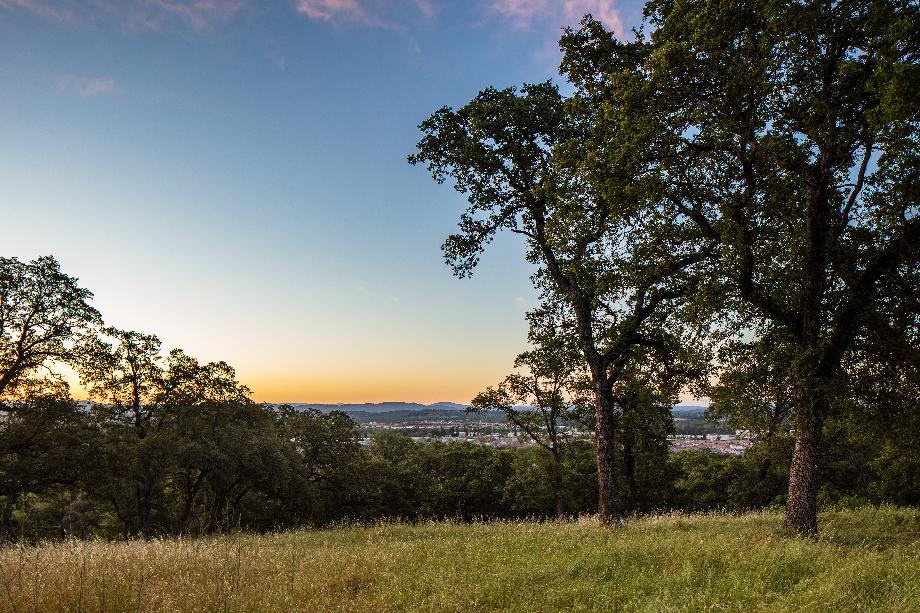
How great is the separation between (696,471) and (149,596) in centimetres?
4688

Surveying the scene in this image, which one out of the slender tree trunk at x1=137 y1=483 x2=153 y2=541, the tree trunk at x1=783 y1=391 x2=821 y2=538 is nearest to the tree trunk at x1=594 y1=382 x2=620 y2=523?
the tree trunk at x1=783 y1=391 x2=821 y2=538

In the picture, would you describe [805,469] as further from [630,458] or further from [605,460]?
[630,458]

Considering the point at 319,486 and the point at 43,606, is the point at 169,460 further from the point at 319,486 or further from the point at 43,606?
the point at 43,606

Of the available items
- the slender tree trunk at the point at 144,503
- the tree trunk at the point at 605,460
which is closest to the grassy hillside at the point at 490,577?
the tree trunk at the point at 605,460

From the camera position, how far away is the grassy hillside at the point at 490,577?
19.2ft

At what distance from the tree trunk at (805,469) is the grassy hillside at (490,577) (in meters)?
1.07

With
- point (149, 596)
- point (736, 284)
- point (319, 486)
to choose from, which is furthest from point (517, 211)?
point (319, 486)

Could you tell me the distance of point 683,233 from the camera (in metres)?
11.8

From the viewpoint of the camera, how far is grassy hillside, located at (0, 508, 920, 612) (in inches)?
231

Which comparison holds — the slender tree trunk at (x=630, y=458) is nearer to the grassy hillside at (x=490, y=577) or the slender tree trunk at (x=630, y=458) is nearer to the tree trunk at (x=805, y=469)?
the tree trunk at (x=805, y=469)

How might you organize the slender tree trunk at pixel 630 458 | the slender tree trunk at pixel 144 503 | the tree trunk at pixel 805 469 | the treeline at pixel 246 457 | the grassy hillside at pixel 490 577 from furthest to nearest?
the slender tree trunk at pixel 630 458 < the slender tree trunk at pixel 144 503 < the treeline at pixel 246 457 < the tree trunk at pixel 805 469 < the grassy hillside at pixel 490 577

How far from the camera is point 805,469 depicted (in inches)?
417

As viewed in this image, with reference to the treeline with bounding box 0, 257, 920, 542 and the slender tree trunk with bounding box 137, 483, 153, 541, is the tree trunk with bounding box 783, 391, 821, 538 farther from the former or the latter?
the slender tree trunk with bounding box 137, 483, 153, 541

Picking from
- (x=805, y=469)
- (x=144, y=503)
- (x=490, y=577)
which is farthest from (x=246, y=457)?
(x=805, y=469)
